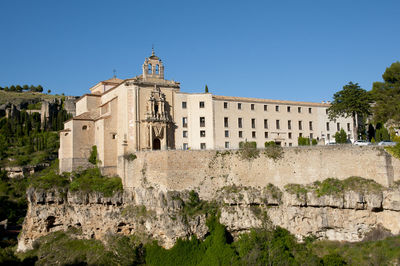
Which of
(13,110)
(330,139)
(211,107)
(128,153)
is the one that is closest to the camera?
(128,153)

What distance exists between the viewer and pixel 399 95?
41344mm

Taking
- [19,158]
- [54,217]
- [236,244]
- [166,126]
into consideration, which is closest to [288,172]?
[236,244]

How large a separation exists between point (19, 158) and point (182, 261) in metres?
53.0

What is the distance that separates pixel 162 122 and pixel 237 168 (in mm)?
10091

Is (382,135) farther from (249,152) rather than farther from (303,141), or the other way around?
(249,152)

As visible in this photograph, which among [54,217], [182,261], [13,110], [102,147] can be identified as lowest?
[182,261]

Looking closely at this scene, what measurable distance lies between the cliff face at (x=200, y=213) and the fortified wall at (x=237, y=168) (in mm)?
895

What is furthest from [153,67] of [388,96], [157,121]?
[388,96]

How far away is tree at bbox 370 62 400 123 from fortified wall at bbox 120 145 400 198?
10015 millimetres

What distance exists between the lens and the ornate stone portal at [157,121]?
41.8 m

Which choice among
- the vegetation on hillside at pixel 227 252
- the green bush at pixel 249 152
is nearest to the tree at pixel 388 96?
the green bush at pixel 249 152

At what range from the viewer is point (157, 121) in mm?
42156

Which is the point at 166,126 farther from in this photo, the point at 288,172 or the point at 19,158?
the point at 19,158

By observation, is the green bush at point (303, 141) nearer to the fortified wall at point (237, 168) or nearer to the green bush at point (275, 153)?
the green bush at point (275, 153)
